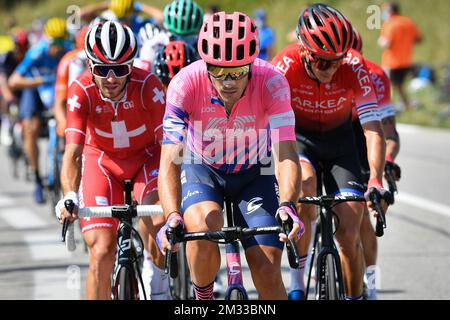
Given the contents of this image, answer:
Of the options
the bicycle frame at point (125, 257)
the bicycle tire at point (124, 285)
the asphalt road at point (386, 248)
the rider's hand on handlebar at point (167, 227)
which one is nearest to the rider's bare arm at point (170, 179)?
the rider's hand on handlebar at point (167, 227)

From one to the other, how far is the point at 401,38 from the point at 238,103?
15475mm

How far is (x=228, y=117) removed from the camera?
19.9 feet

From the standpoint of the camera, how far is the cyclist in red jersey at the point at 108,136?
657 centimetres

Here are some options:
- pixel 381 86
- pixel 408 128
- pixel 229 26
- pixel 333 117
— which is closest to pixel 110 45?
pixel 229 26

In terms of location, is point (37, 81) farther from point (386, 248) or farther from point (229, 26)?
point (229, 26)

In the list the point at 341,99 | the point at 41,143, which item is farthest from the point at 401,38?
the point at 341,99

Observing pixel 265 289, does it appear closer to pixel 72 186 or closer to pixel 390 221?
pixel 72 186

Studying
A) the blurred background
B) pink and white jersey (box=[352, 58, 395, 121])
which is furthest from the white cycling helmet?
the blurred background

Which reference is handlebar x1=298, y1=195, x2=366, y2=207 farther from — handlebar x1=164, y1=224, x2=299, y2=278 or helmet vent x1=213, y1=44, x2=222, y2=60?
helmet vent x1=213, y1=44, x2=222, y2=60

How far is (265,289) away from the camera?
5895 millimetres

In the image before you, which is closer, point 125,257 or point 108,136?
point 125,257

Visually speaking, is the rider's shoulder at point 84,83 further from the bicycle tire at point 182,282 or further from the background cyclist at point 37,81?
the background cyclist at point 37,81

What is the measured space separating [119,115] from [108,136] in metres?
0.20
